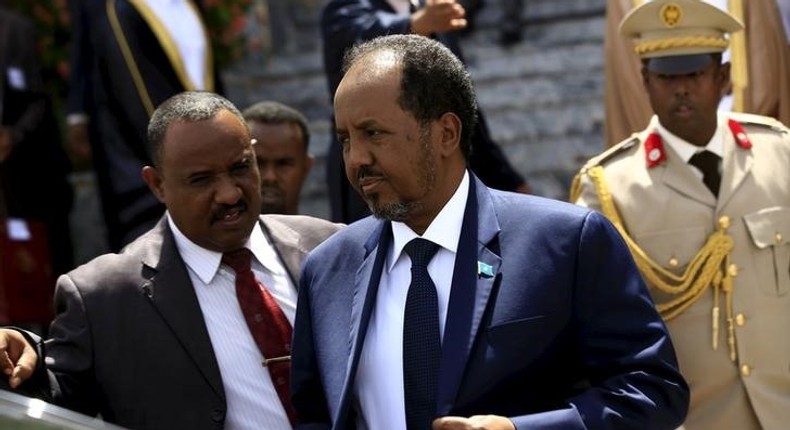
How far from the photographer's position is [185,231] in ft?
17.3

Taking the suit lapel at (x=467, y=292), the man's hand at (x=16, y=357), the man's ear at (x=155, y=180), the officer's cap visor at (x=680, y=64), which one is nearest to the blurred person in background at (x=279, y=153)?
the man's ear at (x=155, y=180)

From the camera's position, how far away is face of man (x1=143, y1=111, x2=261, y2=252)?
17.1 feet

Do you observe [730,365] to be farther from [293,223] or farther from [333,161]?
[333,161]

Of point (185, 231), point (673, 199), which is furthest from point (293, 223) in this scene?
point (673, 199)

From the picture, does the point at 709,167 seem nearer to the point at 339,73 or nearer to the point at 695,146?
the point at 695,146

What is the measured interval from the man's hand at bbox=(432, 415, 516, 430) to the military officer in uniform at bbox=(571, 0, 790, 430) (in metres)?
1.55

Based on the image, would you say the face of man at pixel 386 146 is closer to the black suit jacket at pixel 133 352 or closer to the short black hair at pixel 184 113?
the black suit jacket at pixel 133 352

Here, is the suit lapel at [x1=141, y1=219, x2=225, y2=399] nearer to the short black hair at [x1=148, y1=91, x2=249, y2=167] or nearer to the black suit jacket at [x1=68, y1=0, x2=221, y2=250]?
the short black hair at [x1=148, y1=91, x2=249, y2=167]

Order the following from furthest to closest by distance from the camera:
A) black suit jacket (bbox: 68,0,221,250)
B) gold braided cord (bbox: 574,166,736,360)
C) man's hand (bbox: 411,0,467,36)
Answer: black suit jacket (bbox: 68,0,221,250) → man's hand (bbox: 411,0,467,36) → gold braided cord (bbox: 574,166,736,360)

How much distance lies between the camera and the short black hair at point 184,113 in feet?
17.4

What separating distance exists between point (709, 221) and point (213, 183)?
152 centimetres

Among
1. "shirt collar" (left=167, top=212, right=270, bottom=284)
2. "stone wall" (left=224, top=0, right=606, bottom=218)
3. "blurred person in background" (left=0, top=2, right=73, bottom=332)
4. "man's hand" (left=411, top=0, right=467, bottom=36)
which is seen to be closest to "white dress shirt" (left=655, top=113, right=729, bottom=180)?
"man's hand" (left=411, top=0, right=467, bottom=36)

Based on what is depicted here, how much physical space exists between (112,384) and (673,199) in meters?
1.81

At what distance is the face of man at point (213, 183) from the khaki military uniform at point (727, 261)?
1123mm
